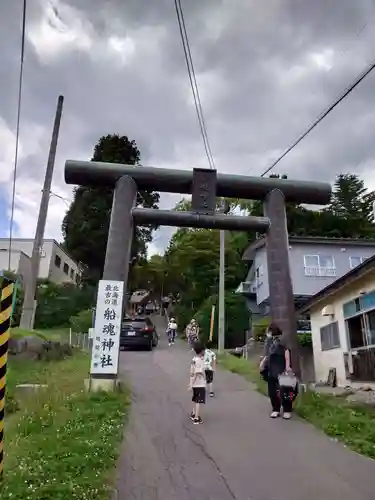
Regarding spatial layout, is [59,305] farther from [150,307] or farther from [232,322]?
[150,307]

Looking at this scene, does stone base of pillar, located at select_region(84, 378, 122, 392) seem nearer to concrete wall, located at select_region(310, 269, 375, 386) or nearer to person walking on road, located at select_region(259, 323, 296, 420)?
person walking on road, located at select_region(259, 323, 296, 420)

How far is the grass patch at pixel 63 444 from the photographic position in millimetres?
4387

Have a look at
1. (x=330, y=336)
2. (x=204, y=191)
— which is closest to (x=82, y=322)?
(x=330, y=336)

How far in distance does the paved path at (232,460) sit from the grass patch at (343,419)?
25 centimetres

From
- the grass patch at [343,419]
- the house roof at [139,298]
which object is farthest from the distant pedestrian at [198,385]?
the house roof at [139,298]

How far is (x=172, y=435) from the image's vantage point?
7.19 meters

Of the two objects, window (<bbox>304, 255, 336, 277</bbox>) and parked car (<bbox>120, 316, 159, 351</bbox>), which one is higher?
window (<bbox>304, 255, 336, 277</bbox>)

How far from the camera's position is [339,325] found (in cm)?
1603

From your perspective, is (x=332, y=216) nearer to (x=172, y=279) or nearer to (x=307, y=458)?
(x=172, y=279)

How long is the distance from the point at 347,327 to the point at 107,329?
927 centimetres

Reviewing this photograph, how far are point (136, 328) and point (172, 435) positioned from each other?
16.0 m

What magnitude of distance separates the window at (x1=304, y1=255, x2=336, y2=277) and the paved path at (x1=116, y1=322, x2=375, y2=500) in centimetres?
2123

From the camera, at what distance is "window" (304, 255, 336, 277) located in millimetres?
29875

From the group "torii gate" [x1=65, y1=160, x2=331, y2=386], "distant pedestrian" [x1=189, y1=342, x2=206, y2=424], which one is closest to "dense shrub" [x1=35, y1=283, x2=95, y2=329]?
"torii gate" [x1=65, y1=160, x2=331, y2=386]
